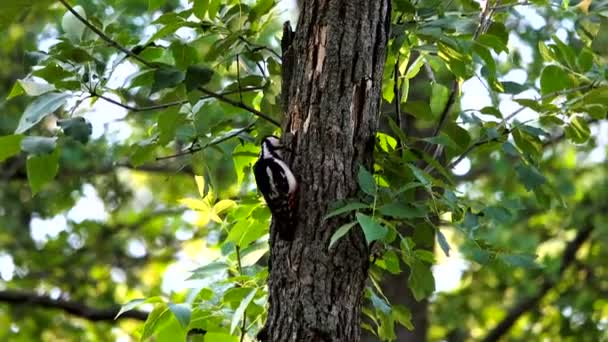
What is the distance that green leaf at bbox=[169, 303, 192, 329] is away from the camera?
1.69m

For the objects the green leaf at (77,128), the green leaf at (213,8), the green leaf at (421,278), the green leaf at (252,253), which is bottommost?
the green leaf at (421,278)

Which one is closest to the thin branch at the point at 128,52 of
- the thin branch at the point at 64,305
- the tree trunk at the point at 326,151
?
the tree trunk at the point at 326,151

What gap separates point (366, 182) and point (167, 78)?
43cm

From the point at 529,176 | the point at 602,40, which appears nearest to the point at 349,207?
the point at 529,176

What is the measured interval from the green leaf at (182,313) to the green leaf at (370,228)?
363mm

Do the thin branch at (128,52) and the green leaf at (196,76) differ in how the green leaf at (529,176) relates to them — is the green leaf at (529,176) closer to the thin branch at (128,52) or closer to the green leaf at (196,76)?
the thin branch at (128,52)

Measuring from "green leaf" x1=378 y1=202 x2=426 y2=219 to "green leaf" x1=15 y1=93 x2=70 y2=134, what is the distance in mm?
612

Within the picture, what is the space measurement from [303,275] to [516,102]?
77 centimetres

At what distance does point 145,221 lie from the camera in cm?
698

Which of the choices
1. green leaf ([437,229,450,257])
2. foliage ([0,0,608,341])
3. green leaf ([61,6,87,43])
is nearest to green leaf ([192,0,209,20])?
foliage ([0,0,608,341])

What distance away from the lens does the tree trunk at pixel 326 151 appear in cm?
169

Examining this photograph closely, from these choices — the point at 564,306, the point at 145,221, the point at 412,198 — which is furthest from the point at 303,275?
the point at 145,221

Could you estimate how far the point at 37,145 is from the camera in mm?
1627

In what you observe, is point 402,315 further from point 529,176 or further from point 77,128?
point 77,128
